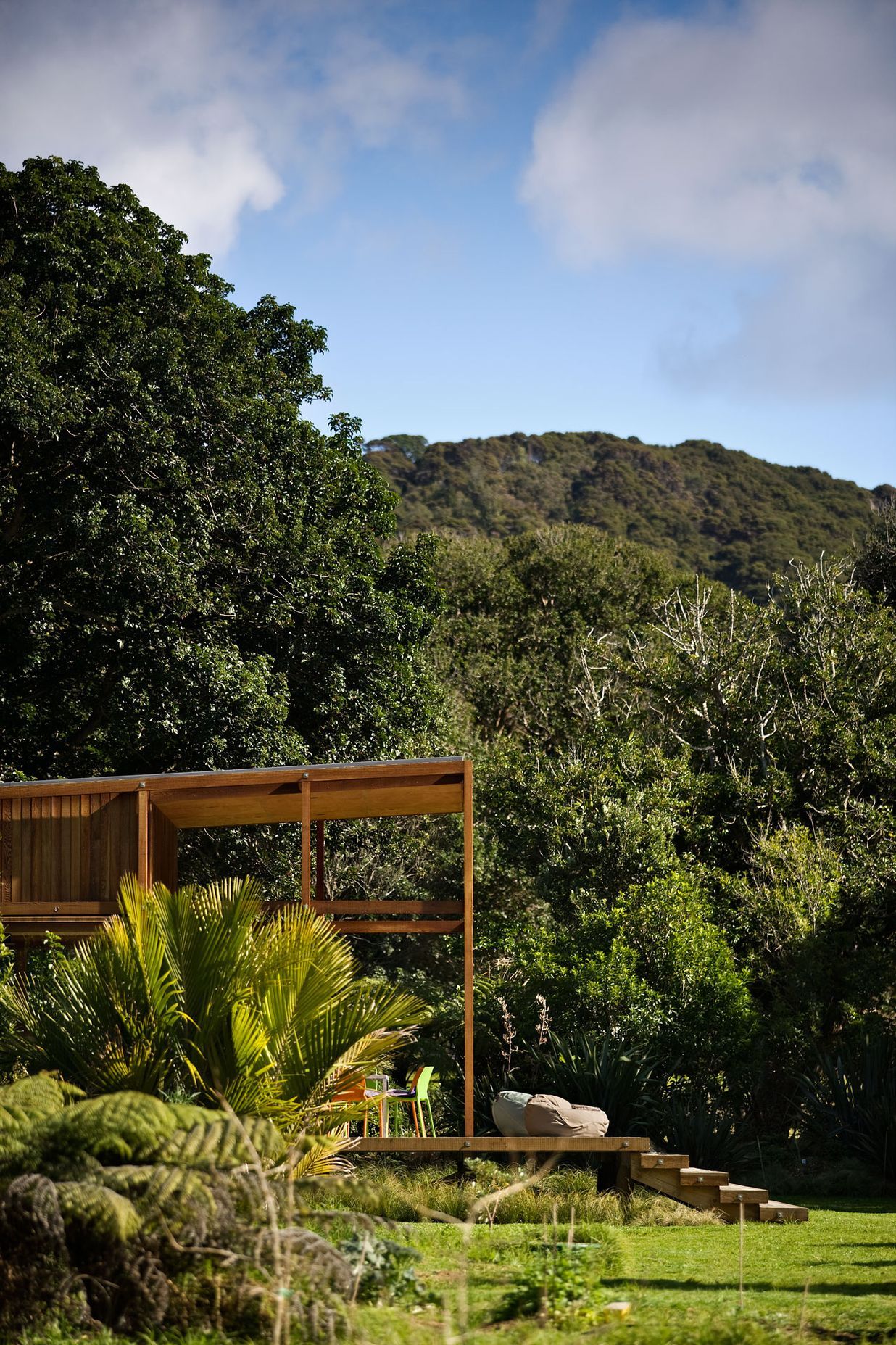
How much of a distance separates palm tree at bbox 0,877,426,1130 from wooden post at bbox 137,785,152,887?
7.91 ft

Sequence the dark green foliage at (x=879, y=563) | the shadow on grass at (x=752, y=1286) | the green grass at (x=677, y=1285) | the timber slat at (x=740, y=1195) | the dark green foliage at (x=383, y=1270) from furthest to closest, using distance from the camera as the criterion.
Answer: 1. the dark green foliage at (x=879, y=563)
2. the timber slat at (x=740, y=1195)
3. the shadow on grass at (x=752, y=1286)
4. the dark green foliage at (x=383, y=1270)
5. the green grass at (x=677, y=1285)

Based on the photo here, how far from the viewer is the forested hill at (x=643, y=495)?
3588 centimetres

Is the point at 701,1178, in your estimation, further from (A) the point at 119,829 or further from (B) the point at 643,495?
(B) the point at 643,495

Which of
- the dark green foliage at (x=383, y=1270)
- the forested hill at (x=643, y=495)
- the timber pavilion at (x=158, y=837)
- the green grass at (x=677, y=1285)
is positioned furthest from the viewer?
the forested hill at (x=643, y=495)

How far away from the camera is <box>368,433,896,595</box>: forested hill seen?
3588 centimetres

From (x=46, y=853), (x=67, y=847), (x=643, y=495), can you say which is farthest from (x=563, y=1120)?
(x=643, y=495)

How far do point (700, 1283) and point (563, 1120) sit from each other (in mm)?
2990

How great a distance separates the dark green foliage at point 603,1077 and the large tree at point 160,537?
14.4 feet

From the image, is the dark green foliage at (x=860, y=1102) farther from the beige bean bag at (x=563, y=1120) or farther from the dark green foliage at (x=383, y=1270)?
the dark green foliage at (x=383, y=1270)

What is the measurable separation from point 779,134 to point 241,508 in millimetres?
7534

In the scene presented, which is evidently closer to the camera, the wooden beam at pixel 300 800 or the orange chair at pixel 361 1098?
the orange chair at pixel 361 1098

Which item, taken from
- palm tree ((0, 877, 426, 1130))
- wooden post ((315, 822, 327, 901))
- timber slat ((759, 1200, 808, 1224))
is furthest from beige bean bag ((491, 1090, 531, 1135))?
palm tree ((0, 877, 426, 1130))

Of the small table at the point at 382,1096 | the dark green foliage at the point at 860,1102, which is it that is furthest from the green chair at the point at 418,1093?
the dark green foliage at the point at 860,1102

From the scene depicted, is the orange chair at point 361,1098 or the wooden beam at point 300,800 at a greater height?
the wooden beam at point 300,800
